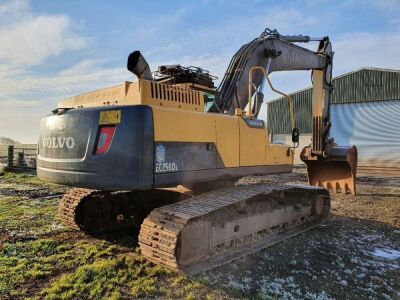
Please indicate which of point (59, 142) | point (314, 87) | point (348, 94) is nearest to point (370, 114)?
point (348, 94)

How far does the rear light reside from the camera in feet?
13.7

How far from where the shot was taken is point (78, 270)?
4.44 meters

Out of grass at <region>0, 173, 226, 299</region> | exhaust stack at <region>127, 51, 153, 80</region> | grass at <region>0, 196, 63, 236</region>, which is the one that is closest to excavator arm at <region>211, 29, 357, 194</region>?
exhaust stack at <region>127, 51, 153, 80</region>

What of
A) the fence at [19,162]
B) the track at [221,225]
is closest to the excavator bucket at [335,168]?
the track at [221,225]

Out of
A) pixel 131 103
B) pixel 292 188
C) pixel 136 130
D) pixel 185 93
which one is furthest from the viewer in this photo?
pixel 292 188

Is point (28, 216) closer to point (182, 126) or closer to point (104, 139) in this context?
point (104, 139)

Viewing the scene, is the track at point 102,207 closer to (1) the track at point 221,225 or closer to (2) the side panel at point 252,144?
(1) the track at point 221,225

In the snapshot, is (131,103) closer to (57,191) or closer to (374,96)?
(57,191)

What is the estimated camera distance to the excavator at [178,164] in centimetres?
409

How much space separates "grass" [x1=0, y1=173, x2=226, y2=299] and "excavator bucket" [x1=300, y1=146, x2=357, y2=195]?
20.9 ft

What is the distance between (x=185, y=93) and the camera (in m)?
4.74

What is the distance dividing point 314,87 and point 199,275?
7.17 m

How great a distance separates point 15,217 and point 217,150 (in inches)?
188

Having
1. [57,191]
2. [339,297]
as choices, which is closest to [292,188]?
[339,297]
